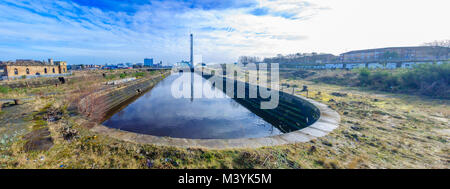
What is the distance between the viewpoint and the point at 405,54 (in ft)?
227

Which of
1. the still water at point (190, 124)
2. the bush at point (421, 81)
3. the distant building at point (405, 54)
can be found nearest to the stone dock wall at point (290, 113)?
the still water at point (190, 124)

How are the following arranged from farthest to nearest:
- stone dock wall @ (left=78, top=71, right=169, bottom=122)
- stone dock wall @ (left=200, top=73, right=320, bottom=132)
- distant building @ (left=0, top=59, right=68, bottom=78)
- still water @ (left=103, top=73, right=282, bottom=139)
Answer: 1. distant building @ (left=0, top=59, right=68, bottom=78)
2. stone dock wall @ (left=200, top=73, right=320, bottom=132)
3. stone dock wall @ (left=78, top=71, right=169, bottom=122)
4. still water @ (left=103, top=73, right=282, bottom=139)

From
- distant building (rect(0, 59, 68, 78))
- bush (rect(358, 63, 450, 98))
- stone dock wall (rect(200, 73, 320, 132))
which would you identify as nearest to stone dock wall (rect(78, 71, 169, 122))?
stone dock wall (rect(200, 73, 320, 132))

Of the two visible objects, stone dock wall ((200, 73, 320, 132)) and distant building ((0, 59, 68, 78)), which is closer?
stone dock wall ((200, 73, 320, 132))

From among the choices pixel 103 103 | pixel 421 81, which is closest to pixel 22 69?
pixel 103 103

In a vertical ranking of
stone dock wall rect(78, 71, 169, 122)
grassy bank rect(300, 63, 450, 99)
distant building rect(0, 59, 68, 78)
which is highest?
distant building rect(0, 59, 68, 78)

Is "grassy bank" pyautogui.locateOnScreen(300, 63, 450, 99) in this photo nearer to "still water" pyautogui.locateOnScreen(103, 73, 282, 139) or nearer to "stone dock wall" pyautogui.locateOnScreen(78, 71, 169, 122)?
"still water" pyautogui.locateOnScreen(103, 73, 282, 139)

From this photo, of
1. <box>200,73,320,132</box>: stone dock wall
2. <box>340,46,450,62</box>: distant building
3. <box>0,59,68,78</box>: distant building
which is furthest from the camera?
<box>340,46,450,62</box>: distant building

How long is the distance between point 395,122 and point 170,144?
10.0 m

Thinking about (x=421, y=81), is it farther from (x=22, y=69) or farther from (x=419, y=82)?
(x=22, y=69)

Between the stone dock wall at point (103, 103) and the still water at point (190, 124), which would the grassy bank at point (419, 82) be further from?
the stone dock wall at point (103, 103)

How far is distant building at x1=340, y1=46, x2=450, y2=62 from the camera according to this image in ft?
169
